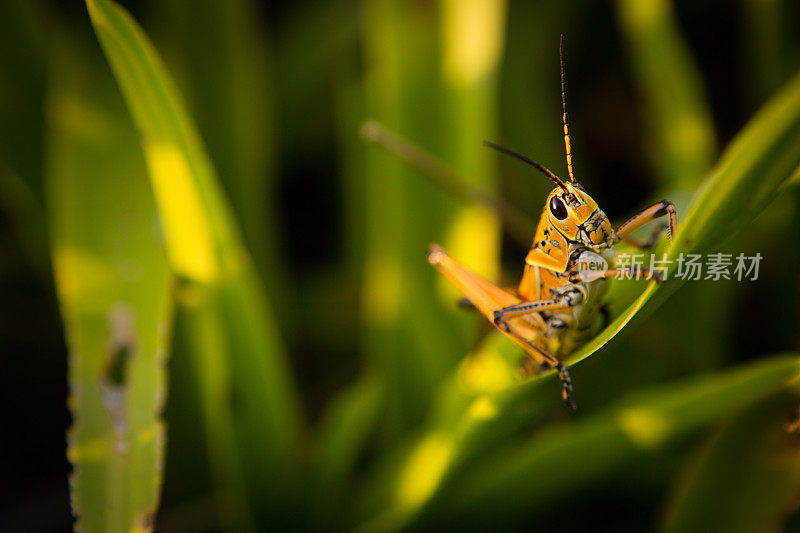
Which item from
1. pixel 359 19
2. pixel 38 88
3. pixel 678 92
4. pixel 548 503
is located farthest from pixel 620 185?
pixel 38 88

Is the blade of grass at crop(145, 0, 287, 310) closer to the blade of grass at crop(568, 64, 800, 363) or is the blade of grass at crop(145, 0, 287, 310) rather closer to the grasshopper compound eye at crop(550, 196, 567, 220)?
the grasshopper compound eye at crop(550, 196, 567, 220)

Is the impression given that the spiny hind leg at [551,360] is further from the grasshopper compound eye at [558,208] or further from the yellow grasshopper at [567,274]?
the grasshopper compound eye at [558,208]

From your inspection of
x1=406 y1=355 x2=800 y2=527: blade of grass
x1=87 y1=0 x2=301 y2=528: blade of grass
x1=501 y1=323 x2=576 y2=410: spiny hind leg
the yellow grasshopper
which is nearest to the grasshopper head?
the yellow grasshopper

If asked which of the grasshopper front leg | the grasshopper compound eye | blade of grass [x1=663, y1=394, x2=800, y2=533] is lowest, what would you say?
blade of grass [x1=663, y1=394, x2=800, y2=533]

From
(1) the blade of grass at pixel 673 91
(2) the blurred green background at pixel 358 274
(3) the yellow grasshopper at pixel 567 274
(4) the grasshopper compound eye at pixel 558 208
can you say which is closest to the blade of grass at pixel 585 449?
(2) the blurred green background at pixel 358 274

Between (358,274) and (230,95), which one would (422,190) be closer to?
(358,274)

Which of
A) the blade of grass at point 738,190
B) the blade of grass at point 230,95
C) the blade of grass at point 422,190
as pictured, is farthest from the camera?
the blade of grass at point 230,95

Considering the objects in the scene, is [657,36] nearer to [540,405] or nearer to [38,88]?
[540,405]
